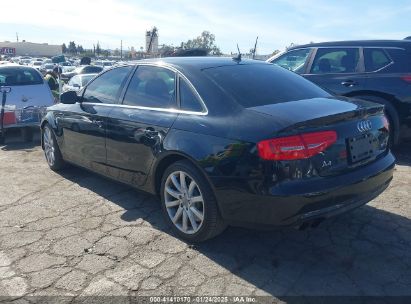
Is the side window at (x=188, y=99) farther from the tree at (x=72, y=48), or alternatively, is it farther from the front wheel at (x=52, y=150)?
the tree at (x=72, y=48)

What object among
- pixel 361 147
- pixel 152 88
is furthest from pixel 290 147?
pixel 152 88

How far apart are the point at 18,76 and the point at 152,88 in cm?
625

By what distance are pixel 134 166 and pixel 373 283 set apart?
2324mm

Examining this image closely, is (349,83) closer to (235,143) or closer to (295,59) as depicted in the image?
(295,59)

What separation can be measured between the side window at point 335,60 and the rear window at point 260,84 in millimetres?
2439

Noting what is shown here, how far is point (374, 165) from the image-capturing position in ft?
10.6

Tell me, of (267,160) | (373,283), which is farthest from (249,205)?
(373,283)

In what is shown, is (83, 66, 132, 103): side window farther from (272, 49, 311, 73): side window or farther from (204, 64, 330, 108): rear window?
(272, 49, 311, 73): side window

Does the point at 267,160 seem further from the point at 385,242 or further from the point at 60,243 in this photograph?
the point at 60,243

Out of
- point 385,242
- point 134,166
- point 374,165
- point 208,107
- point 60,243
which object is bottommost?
point 60,243

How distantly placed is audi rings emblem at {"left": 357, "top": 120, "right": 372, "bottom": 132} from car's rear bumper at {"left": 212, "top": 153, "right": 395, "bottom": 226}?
30cm

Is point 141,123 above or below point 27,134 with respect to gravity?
above

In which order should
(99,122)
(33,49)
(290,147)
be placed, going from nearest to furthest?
(290,147)
(99,122)
(33,49)

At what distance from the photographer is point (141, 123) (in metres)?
3.75
